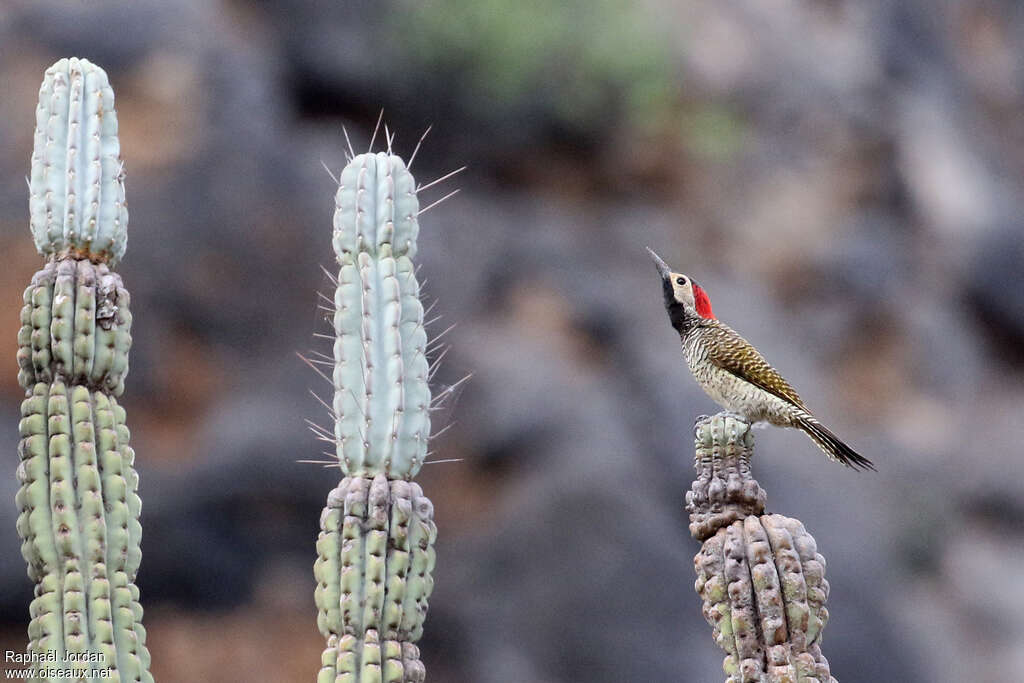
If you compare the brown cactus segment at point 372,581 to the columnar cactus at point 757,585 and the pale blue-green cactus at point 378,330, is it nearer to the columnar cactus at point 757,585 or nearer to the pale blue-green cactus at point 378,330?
the pale blue-green cactus at point 378,330

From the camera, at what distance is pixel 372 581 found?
16.2 feet

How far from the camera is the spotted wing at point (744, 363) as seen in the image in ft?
19.1

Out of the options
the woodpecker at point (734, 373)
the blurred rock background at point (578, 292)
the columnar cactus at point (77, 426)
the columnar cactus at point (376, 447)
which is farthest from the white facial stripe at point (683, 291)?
the blurred rock background at point (578, 292)

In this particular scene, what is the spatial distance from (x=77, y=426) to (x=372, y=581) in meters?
1.13

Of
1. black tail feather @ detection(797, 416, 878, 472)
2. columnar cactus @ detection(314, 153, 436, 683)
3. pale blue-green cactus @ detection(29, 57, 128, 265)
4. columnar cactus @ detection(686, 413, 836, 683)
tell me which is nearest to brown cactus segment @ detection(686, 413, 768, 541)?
columnar cactus @ detection(686, 413, 836, 683)

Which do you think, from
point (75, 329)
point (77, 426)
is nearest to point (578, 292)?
point (75, 329)

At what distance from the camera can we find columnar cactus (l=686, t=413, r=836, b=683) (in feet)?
15.6

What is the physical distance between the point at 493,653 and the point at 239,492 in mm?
2461

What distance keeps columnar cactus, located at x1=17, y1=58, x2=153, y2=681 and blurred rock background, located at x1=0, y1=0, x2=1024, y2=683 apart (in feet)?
19.3

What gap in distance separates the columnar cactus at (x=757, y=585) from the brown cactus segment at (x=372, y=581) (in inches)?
38.0

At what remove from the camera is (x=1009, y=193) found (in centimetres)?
1823

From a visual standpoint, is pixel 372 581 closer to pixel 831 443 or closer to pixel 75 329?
pixel 75 329

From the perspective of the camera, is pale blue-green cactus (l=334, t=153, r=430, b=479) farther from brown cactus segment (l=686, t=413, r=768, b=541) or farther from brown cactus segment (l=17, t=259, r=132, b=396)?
brown cactus segment (l=686, t=413, r=768, b=541)

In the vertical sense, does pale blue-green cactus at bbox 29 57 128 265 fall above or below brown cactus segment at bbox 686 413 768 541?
above
